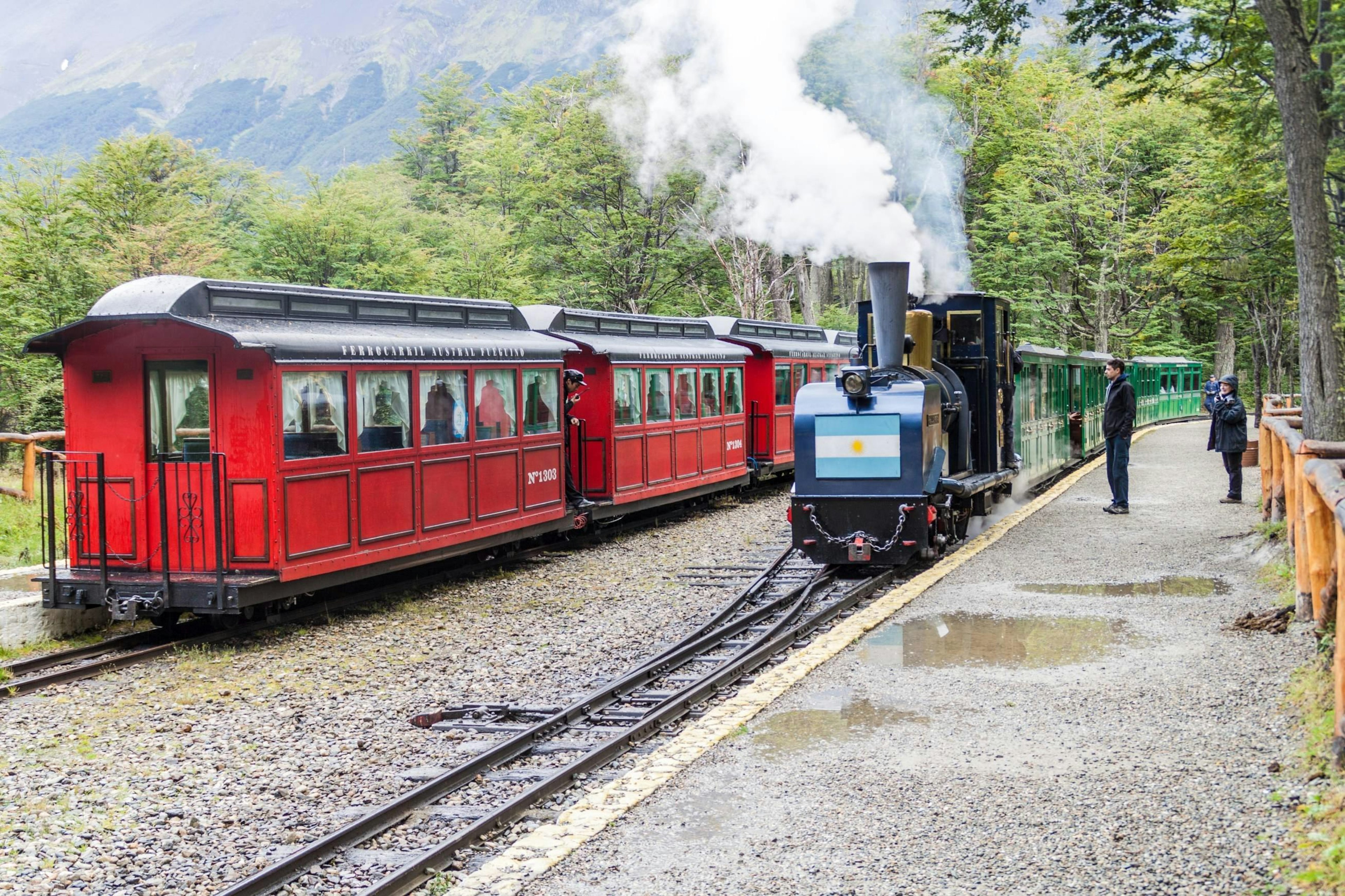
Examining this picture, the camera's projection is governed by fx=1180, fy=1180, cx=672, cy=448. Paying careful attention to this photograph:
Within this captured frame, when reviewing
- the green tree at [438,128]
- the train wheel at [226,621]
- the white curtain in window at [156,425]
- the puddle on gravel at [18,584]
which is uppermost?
the green tree at [438,128]

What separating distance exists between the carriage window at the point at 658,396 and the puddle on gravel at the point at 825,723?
9.58 meters

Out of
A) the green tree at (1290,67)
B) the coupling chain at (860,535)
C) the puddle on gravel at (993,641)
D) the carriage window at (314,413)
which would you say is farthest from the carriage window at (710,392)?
the puddle on gravel at (993,641)

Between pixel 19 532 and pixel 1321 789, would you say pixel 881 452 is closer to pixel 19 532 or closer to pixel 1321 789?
pixel 1321 789

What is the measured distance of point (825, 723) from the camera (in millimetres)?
6793

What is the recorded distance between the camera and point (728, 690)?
7.94 metres

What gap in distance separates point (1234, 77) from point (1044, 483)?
28.3 feet

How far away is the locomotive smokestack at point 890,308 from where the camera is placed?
11172 mm

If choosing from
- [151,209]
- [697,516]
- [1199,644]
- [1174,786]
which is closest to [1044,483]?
[697,516]

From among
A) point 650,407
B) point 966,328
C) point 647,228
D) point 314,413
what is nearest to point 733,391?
point 650,407

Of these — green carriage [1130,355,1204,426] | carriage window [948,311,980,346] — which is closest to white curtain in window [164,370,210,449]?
carriage window [948,311,980,346]

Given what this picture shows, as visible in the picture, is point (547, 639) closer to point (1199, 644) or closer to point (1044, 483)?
point (1199, 644)

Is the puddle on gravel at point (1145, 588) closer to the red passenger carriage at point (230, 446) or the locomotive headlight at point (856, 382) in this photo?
the locomotive headlight at point (856, 382)

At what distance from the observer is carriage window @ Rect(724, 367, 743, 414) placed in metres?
19.4

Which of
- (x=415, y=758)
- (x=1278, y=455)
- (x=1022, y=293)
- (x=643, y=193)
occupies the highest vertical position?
(x=643, y=193)
